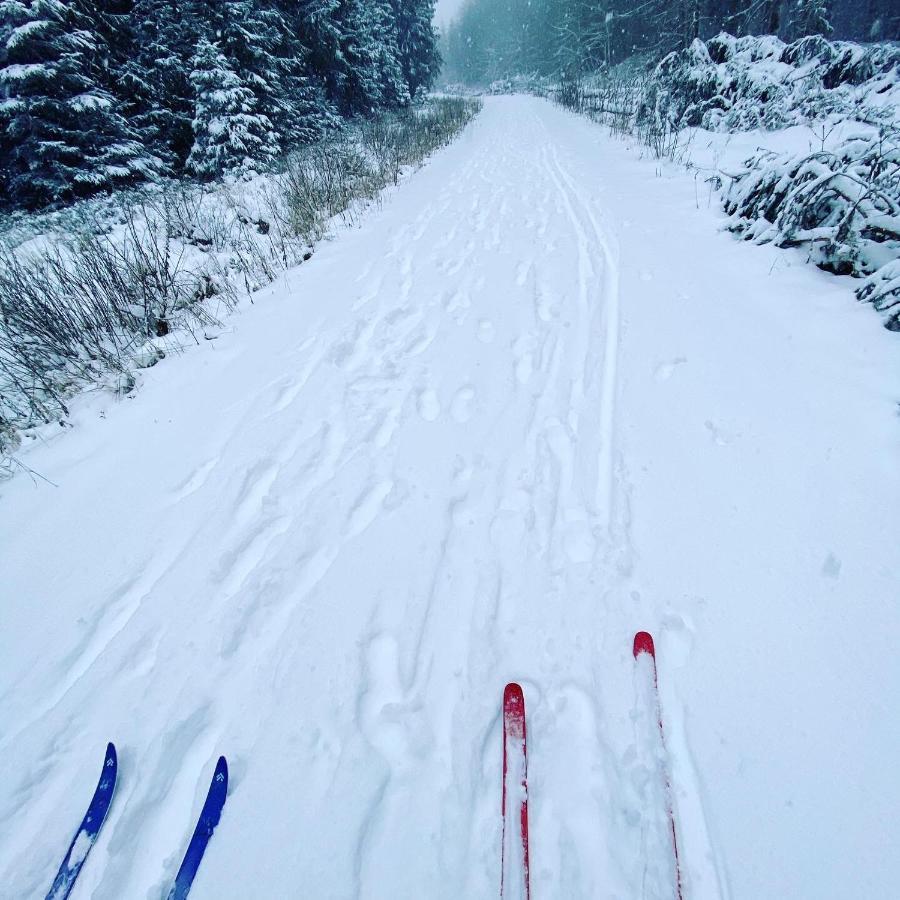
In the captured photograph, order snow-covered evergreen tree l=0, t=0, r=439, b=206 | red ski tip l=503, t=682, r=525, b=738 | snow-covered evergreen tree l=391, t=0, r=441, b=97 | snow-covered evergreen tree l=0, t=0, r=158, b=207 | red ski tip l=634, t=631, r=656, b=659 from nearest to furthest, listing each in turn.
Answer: red ski tip l=503, t=682, r=525, b=738 → red ski tip l=634, t=631, r=656, b=659 → snow-covered evergreen tree l=0, t=0, r=158, b=207 → snow-covered evergreen tree l=0, t=0, r=439, b=206 → snow-covered evergreen tree l=391, t=0, r=441, b=97

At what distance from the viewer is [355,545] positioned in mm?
2125

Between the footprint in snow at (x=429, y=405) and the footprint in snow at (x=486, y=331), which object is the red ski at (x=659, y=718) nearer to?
the footprint in snow at (x=429, y=405)

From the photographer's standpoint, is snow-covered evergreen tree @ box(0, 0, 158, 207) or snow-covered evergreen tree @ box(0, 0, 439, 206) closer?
snow-covered evergreen tree @ box(0, 0, 158, 207)

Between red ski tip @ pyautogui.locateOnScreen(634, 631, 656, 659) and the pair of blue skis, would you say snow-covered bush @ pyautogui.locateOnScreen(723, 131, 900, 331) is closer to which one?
red ski tip @ pyautogui.locateOnScreen(634, 631, 656, 659)

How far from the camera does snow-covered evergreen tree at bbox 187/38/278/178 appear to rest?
8367mm

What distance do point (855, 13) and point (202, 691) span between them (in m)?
29.1

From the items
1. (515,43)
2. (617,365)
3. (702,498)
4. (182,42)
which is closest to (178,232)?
(182,42)

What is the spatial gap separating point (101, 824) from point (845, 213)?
222 inches

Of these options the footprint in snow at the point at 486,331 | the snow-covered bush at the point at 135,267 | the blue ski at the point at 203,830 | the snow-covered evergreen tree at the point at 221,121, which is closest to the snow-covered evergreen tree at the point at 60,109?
the snow-covered bush at the point at 135,267

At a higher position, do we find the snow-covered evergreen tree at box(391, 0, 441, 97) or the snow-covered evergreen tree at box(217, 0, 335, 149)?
the snow-covered evergreen tree at box(391, 0, 441, 97)

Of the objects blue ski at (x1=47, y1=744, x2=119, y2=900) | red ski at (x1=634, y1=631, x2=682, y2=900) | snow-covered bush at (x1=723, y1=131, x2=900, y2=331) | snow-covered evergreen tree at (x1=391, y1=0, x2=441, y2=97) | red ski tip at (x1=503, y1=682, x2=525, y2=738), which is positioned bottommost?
red ski at (x1=634, y1=631, x2=682, y2=900)

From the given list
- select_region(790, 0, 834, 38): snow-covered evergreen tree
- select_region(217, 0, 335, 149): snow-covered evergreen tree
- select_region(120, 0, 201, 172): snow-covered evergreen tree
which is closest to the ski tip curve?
select_region(120, 0, 201, 172): snow-covered evergreen tree

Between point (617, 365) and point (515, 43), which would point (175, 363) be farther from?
point (515, 43)

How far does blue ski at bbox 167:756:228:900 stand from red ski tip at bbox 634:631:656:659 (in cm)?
147
